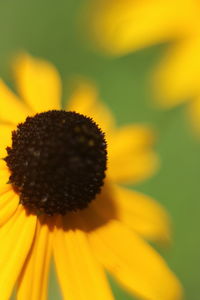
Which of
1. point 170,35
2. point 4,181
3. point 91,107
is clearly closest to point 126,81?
point 91,107

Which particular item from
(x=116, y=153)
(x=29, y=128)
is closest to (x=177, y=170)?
(x=116, y=153)

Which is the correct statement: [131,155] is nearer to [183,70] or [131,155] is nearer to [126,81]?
[183,70]

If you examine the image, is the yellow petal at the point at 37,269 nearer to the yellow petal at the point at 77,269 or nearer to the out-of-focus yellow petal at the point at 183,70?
the yellow petal at the point at 77,269

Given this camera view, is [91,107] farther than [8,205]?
Yes

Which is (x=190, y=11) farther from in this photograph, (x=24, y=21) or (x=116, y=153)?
(x=24, y=21)

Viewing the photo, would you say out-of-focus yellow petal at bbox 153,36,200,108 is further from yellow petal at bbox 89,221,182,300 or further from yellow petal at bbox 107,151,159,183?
yellow petal at bbox 89,221,182,300

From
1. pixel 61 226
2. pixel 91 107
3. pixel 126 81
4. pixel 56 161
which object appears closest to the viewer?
pixel 56 161
